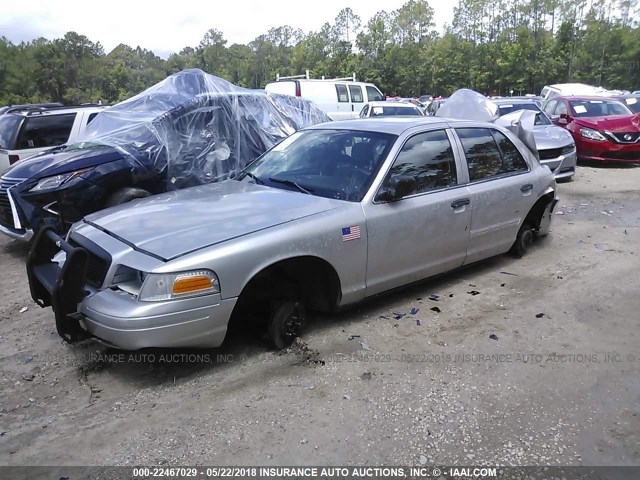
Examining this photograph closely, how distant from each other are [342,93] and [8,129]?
483 inches

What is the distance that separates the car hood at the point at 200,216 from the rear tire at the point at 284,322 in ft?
1.96

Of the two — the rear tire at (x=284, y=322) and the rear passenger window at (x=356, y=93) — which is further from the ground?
the rear passenger window at (x=356, y=93)

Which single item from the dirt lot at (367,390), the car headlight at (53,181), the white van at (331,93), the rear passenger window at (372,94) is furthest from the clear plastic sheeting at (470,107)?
the rear passenger window at (372,94)

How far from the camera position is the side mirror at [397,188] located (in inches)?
158

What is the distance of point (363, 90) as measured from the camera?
752 inches

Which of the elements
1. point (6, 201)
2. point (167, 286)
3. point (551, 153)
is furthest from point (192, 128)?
point (551, 153)

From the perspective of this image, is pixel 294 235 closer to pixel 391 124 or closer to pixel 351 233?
pixel 351 233

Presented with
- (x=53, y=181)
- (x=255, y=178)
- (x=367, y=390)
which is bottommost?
(x=367, y=390)

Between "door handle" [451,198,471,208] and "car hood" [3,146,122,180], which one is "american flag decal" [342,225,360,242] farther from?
"car hood" [3,146,122,180]

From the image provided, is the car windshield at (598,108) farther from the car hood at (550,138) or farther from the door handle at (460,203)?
the door handle at (460,203)

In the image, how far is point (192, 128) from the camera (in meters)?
6.94

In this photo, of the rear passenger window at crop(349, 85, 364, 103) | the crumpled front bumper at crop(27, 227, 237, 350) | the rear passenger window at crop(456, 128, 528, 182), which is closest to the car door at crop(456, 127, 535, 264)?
the rear passenger window at crop(456, 128, 528, 182)

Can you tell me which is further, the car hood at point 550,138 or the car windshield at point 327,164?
the car hood at point 550,138

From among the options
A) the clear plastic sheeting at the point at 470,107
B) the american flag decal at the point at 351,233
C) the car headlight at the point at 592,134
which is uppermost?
the clear plastic sheeting at the point at 470,107
